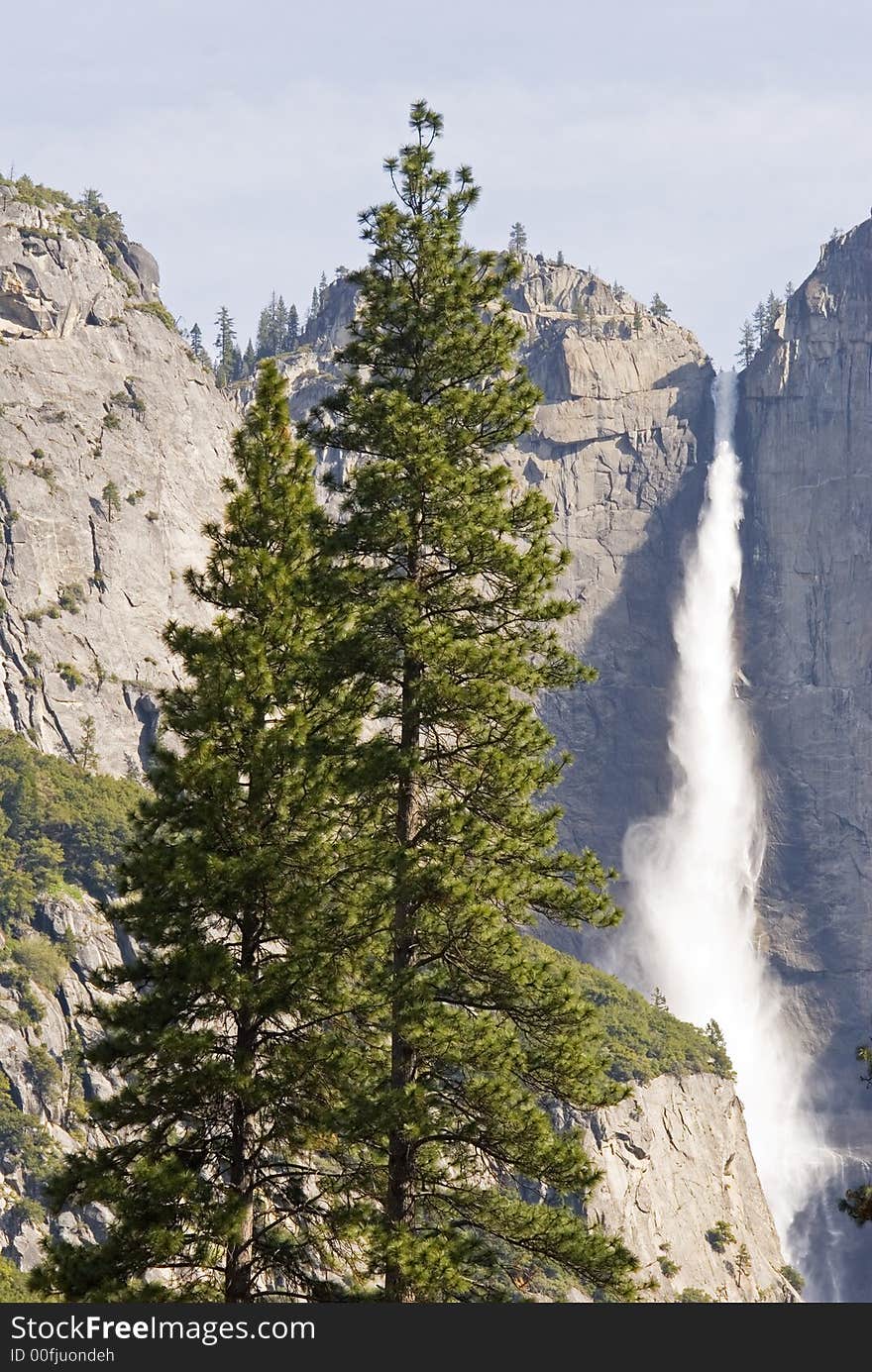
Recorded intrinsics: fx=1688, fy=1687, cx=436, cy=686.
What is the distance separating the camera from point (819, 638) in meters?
170

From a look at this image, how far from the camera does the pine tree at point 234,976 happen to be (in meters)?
22.2

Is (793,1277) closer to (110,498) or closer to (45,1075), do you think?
(45,1075)

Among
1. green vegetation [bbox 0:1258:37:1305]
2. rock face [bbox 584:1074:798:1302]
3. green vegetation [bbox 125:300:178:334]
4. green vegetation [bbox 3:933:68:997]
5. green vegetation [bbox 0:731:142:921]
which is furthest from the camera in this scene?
green vegetation [bbox 125:300:178:334]

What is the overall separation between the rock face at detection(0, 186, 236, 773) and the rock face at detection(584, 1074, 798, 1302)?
47847mm

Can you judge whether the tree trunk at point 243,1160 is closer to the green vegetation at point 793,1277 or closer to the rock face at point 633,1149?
the rock face at point 633,1149

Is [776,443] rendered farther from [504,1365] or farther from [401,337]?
[504,1365]

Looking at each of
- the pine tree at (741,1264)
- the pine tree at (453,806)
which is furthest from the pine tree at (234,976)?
the pine tree at (741,1264)

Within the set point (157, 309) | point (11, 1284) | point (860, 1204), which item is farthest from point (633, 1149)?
point (860, 1204)

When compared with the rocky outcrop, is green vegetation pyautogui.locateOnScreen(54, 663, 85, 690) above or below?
above

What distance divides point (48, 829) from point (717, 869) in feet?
239

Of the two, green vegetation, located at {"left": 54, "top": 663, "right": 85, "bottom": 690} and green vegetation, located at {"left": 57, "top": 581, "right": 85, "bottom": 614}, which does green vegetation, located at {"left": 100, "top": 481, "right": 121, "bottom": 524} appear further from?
green vegetation, located at {"left": 54, "top": 663, "right": 85, "bottom": 690}

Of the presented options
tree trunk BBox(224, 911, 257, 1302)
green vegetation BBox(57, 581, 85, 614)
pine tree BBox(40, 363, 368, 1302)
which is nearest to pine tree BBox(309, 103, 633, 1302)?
pine tree BBox(40, 363, 368, 1302)

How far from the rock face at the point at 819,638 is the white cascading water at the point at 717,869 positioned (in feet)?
6.99

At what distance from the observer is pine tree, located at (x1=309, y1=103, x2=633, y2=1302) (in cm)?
2275
